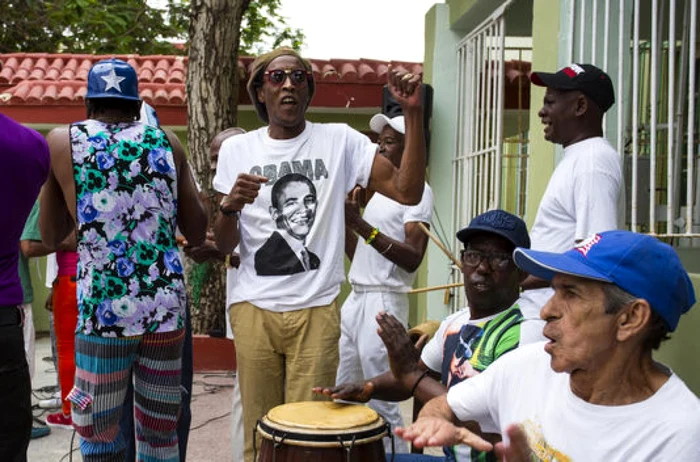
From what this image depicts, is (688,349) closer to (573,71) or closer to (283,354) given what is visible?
(573,71)

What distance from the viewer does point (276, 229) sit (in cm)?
355

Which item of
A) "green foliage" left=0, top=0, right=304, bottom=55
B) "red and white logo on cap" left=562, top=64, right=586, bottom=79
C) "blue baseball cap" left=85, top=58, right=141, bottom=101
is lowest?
"blue baseball cap" left=85, top=58, right=141, bottom=101

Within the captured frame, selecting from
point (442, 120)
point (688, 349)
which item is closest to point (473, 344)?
point (688, 349)

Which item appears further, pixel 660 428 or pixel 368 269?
pixel 368 269

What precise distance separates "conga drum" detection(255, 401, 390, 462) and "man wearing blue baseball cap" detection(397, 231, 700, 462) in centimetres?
46

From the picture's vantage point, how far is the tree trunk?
8.18 m

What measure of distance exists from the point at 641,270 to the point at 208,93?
6686mm

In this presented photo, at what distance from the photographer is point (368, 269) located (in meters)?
4.84

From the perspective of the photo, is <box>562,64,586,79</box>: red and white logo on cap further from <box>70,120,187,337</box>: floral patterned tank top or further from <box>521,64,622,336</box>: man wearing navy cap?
<box>70,120,187,337</box>: floral patterned tank top

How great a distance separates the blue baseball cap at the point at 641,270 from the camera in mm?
2020

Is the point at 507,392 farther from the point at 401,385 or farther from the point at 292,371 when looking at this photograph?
the point at 292,371

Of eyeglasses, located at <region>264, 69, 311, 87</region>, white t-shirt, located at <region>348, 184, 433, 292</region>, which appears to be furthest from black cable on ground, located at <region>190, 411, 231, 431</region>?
eyeglasses, located at <region>264, 69, 311, 87</region>

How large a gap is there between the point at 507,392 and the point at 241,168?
177cm

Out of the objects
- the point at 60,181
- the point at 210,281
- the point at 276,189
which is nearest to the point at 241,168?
the point at 276,189
